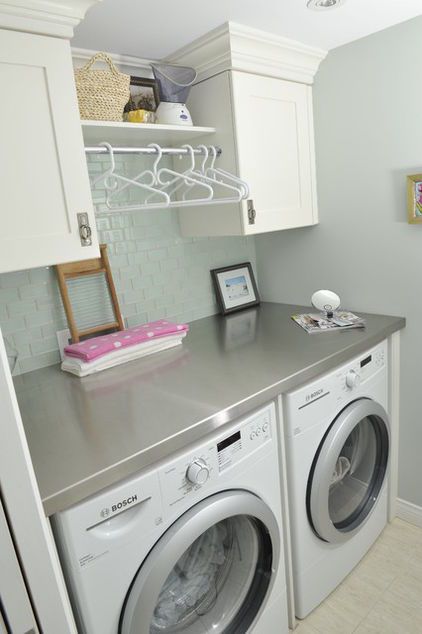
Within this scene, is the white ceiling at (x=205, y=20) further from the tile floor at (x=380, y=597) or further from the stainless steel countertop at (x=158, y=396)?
the tile floor at (x=380, y=597)

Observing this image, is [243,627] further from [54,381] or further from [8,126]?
[8,126]

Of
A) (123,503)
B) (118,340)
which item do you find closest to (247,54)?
(118,340)

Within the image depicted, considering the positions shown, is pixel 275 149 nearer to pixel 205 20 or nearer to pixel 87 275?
pixel 205 20

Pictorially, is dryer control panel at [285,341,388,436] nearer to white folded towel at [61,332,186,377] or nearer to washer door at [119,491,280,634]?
washer door at [119,491,280,634]

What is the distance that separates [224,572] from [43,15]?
68.1 inches

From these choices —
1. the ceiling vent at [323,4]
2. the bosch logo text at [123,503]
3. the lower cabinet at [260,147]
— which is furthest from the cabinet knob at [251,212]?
the bosch logo text at [123,503]

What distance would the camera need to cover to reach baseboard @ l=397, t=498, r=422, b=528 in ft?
6.79

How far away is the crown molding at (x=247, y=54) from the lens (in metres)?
1.62

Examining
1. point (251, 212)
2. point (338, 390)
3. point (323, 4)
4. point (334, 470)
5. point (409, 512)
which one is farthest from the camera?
point (409, 512)

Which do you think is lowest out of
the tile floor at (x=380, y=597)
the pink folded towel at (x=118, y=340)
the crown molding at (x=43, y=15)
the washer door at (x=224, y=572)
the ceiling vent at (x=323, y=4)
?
the tile floor at (x=380, y=597)

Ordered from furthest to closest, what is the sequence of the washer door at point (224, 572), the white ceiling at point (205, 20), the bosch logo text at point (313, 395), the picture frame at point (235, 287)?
the picture frame at point (235, 287), the bosch logo text at point (313, 395), the white ceiling at point (205, 20), the washer door at point (224, 572)

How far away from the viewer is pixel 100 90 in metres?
1.45

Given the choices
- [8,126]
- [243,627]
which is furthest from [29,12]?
[243,627]

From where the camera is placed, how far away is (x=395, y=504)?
2.13 m
